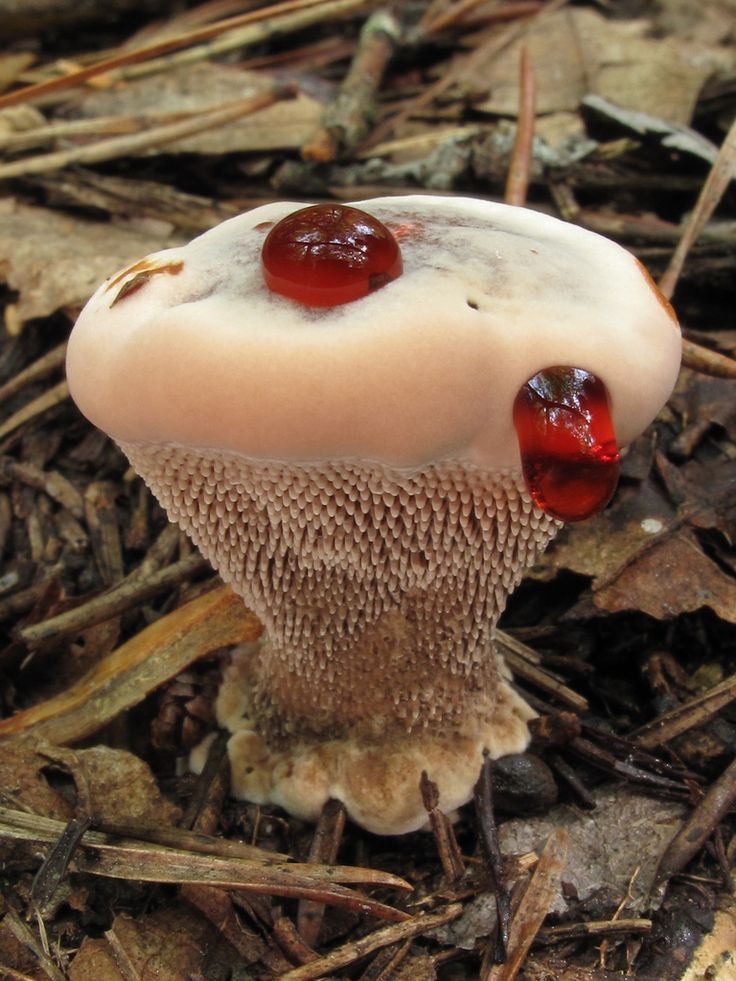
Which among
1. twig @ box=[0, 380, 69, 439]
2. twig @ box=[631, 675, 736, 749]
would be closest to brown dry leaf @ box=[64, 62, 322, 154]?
twig @ box=[0, 380, 69, 439]

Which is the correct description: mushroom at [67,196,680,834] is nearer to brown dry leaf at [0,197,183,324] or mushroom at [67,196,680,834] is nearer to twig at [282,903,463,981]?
twig at [282,903,463,981]

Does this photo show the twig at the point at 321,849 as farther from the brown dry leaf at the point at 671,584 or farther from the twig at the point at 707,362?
the twig at the point at 707,362

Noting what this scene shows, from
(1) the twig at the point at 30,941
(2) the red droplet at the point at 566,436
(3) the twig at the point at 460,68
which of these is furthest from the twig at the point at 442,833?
(3) the twig at the point at 460,68

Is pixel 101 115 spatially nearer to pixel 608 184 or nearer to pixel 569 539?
pixel 608 184

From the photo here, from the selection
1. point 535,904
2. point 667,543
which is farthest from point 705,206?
point 535,904

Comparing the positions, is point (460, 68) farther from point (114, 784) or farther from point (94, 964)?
point (94, 964)

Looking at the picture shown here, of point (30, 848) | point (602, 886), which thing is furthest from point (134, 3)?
point (602, 886)
